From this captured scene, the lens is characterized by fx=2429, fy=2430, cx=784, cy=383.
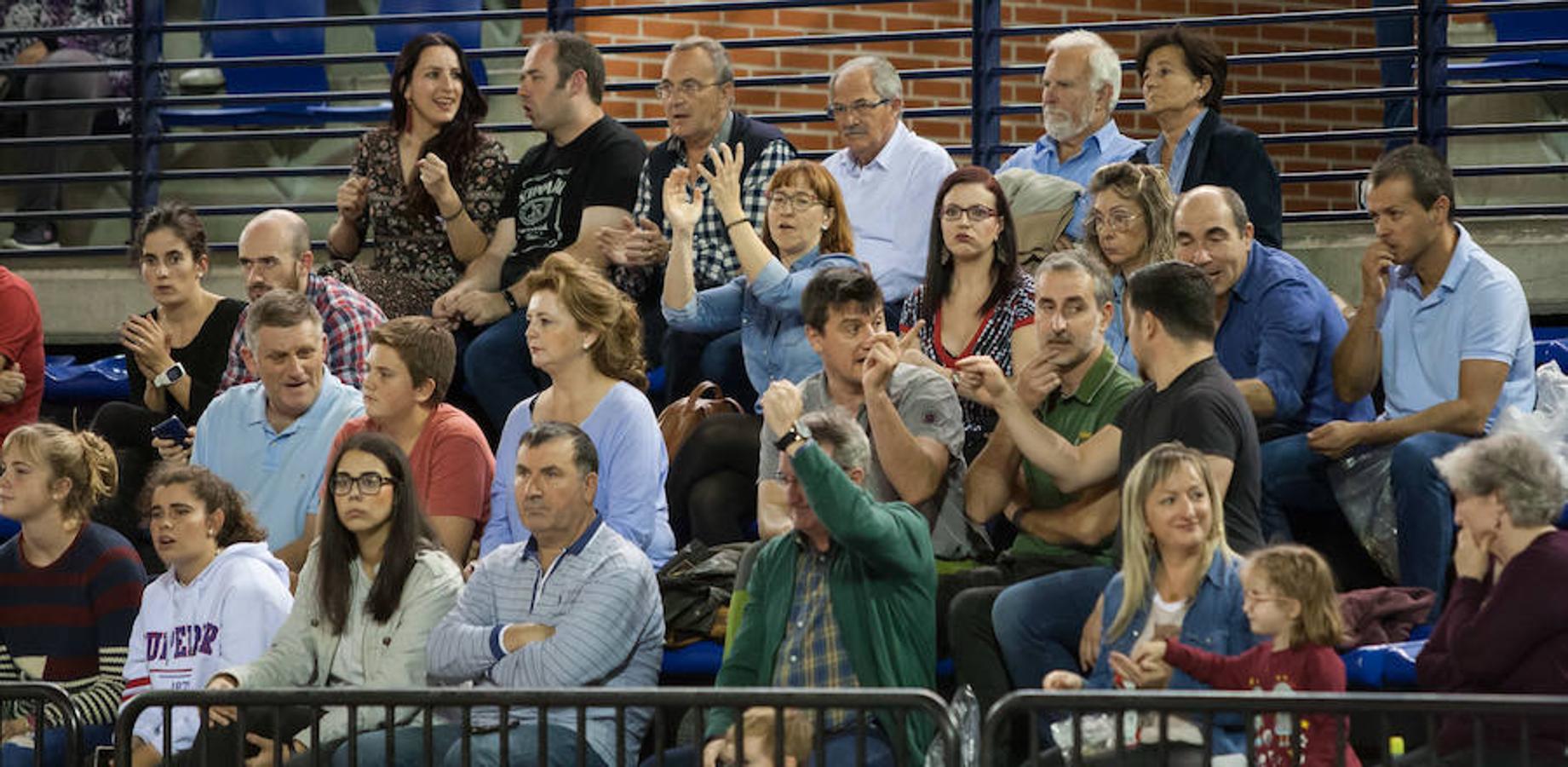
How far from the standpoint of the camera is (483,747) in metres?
5.82

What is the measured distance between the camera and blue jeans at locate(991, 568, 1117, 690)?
5883 millimetres

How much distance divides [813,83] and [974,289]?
9.82 ft

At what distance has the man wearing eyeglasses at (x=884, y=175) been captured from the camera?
25.6 feet

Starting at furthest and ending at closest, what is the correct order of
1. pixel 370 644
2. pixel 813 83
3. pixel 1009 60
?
pixel 1009 60 → pixel 813 83 → pixel 370 644

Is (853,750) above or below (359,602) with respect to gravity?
below

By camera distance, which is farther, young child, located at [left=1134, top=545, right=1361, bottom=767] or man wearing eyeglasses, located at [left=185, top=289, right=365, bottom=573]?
man wearing eyeglasses, located at [left=185, top=289, right=365, bottom=573]

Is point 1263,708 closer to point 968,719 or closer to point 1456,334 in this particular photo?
point 968,719

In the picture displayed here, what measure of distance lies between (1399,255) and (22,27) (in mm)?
6357

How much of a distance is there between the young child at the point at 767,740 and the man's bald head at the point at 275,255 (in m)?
2.97

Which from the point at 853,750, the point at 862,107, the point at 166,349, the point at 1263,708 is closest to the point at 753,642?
the point at 853,750

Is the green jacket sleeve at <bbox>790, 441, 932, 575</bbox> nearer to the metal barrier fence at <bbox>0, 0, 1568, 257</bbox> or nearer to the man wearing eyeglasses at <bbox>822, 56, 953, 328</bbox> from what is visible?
the man wearing eyeglasses at <bbox>822, 56, 953, 328</bbox>

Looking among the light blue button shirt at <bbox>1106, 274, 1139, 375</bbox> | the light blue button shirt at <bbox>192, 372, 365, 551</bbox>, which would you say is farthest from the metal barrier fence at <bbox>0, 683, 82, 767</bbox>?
the light blue button shirt at <bbox>1106, 274, 1139, 375</bbox>

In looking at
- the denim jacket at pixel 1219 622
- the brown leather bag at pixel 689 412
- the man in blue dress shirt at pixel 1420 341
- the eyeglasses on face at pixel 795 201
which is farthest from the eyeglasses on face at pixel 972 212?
the denim jacket at pixel 1219 622

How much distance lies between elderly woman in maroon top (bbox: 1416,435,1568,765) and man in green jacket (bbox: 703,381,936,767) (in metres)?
1.18
